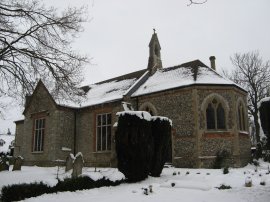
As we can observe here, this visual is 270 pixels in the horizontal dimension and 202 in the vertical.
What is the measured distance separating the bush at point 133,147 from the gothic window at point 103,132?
9.76 m

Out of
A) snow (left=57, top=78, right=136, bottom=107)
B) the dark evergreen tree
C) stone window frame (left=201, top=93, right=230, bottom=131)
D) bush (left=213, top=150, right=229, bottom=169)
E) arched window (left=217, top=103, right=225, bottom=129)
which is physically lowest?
bush (left=213, top=150, right=229, bottom=169)

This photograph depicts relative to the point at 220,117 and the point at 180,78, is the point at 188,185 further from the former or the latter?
the point at 180,78

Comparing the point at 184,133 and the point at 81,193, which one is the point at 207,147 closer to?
the point at 184,133

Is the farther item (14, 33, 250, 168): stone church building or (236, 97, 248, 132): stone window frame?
(236, 97, 248, 132): stone window frame

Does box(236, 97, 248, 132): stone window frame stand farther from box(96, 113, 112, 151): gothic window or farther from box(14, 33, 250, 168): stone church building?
box(96, 113, 112, 151): gothic window

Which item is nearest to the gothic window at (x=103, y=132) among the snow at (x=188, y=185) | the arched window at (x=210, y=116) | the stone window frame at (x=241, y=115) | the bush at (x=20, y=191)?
the arched window at (x=210, y=116)

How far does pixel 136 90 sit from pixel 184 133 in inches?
230

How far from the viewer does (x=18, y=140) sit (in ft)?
98.0

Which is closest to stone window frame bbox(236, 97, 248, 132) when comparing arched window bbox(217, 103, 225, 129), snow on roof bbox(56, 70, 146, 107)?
arched window bbox(217, 103, 225, 129)

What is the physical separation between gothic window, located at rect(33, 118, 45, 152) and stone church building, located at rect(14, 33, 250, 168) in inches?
3.3

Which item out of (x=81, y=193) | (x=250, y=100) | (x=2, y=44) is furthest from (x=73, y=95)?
(x=250, y=100)

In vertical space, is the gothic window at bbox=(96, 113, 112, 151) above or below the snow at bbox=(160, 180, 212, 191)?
above

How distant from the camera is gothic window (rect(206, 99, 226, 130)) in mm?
18469

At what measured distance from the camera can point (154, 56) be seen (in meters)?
25.4
